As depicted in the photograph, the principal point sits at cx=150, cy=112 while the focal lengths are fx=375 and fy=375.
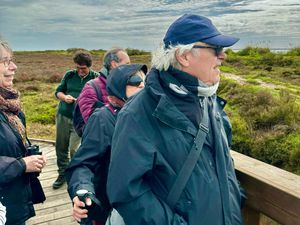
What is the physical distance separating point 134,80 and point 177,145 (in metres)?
1.00

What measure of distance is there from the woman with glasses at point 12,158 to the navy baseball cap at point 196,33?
128cm

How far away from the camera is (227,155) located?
5.90ft

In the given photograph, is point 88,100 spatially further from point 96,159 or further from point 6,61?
point 96,159

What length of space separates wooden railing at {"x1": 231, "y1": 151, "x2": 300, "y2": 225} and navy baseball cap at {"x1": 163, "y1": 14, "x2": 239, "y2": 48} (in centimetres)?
67

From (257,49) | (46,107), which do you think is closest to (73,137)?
(46,107)

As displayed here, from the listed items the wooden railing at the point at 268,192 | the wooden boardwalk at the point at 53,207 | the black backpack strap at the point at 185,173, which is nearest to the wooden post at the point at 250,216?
the wooden railing at the point at 268,192

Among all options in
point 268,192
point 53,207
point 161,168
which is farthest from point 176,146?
point 53,207

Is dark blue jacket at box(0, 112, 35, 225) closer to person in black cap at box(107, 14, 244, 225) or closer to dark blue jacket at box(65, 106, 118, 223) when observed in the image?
dark blue jacket at box(65, 106, 118, 223)

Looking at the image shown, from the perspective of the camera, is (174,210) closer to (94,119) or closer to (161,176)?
(161,176)

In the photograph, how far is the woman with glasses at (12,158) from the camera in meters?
2.37

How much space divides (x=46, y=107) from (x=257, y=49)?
2615 centimetres

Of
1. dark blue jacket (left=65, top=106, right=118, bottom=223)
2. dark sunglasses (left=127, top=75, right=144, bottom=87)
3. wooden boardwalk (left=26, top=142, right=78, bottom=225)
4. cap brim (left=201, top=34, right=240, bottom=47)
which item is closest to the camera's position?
cap brim (left=201, top=34, right=240, bottom=47)

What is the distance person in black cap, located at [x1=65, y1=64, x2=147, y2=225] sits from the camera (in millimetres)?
2033

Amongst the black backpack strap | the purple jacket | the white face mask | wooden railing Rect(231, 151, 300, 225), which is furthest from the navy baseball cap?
the purple jacket
